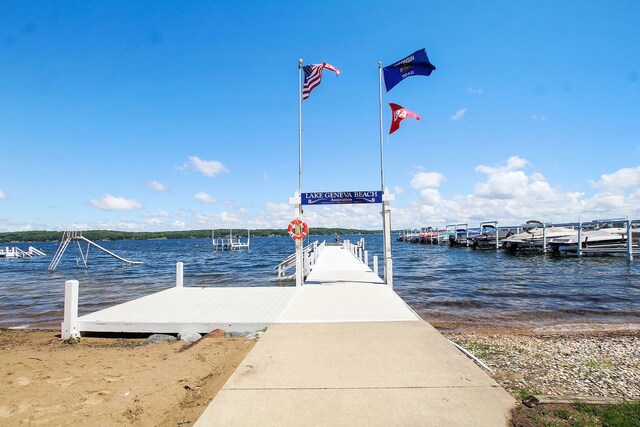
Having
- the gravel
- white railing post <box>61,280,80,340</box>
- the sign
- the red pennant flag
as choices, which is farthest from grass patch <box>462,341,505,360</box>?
white railing post <box>61,280,80,340</box>

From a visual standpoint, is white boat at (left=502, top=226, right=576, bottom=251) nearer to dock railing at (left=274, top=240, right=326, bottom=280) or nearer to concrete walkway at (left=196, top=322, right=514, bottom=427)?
dock railing at (left=274, top=240, right=326, bottom=280)

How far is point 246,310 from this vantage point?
7961 mm

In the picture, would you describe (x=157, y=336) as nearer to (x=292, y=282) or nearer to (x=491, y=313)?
(x=491, y=313)

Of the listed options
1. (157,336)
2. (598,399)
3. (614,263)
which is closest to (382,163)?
(157,336)

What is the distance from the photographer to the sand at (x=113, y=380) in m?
3.95

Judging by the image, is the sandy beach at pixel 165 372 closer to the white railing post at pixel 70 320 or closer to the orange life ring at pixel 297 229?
the white railing post at pixel 70 320

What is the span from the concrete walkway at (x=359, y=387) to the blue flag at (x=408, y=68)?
8.47 m

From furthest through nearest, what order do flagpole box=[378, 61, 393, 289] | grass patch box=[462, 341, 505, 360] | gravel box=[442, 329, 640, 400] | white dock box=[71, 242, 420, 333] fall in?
1. flagpole box=[378, 61, 393, 289]
2. white dock box=[71, 242, 420, 333]
3. grass patch box=[462, 341, 505, 360]
4. gravel box=[442, 329, 640, 400]

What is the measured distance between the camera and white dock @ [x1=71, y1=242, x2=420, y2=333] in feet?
23.1

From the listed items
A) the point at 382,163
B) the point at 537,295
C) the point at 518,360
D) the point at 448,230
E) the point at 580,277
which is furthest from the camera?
the point at 448,230

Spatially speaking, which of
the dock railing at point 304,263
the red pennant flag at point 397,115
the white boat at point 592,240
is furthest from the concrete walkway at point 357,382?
the white boat at point 592,240

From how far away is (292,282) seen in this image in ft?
67.8

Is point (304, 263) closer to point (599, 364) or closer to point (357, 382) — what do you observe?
point (599, 364)

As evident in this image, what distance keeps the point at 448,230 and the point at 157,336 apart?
65.5 metres
